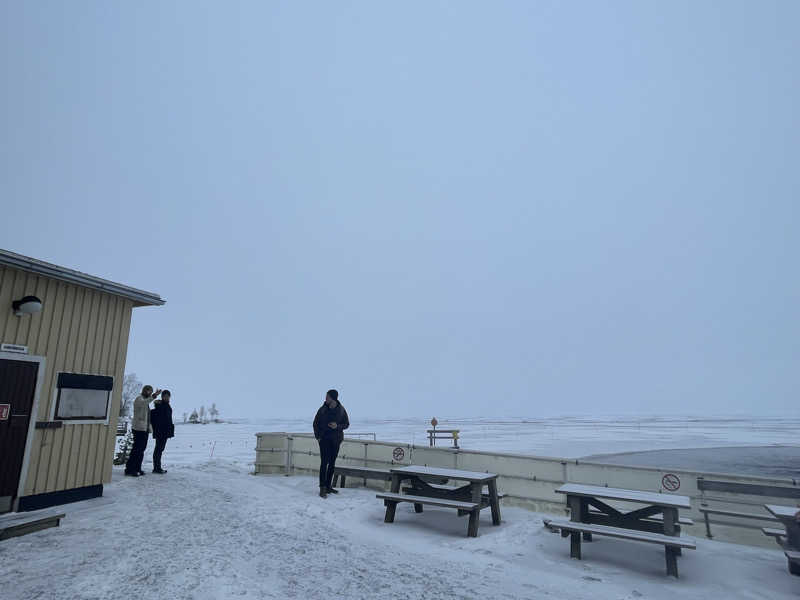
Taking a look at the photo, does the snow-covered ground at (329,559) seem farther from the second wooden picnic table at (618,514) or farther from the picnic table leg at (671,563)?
the second wooden picnic table at (618,514)

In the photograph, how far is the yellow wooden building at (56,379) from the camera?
675 centimetres

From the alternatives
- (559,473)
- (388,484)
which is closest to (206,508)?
(388,484)

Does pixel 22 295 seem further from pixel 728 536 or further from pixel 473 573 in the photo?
pixel 728 536

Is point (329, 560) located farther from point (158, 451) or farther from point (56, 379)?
point (158, 451)

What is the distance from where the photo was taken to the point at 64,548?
17.0 ft

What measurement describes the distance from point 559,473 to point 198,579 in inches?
231

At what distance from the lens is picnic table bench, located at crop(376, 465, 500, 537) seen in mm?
6566

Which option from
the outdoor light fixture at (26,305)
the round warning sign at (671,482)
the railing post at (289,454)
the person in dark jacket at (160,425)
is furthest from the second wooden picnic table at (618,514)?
the person in dark jacket at (160,425)

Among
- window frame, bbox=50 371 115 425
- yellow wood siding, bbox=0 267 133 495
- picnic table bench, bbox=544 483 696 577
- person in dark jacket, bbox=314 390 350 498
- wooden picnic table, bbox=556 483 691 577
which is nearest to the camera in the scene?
picnic table bench, bbox=544 483 696 577

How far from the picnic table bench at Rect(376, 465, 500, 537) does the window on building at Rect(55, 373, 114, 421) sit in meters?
4.97

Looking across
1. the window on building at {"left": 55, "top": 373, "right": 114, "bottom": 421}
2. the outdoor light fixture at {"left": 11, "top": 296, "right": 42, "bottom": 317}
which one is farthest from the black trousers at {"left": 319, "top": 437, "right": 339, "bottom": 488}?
the outdoor light fixture at {"left": 11, "top": 296, "right": 42, "bottom": 317}

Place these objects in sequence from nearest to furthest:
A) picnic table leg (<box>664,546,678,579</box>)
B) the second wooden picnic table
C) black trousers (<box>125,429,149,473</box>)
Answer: picnic table leg (<box>664,546,678,579</box>) < the second wooden picnic table < black trousers (<box>125,429,149,473</box>)

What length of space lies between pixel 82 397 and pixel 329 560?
5.26 metres

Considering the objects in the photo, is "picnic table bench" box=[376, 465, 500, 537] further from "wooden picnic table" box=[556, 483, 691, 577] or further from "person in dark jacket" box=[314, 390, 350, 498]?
"person in dark jacket" box=[314, 390, 350, 498]
